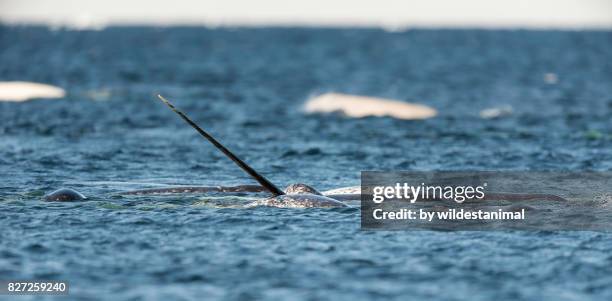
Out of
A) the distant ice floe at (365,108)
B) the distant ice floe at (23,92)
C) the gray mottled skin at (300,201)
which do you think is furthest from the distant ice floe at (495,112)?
the gray mottled skin at (300,201)

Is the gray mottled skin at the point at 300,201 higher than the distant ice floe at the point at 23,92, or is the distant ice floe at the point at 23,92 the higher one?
the distant ice floe at the point at 23,92

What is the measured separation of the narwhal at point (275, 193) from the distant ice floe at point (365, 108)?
2510 centimetres

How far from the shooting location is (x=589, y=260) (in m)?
20.7

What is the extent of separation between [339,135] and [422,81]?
1694 inches

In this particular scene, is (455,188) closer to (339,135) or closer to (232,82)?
(339,135)

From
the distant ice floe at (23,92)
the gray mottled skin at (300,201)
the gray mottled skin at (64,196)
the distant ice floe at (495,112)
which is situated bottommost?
the gray mottled skin at (300,201)

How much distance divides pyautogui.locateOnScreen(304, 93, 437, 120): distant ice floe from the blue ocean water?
154 cm

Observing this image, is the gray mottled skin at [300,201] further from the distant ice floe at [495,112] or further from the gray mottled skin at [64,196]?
the distant ice floe at [495,112]

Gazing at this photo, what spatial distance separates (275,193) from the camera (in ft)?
85.9

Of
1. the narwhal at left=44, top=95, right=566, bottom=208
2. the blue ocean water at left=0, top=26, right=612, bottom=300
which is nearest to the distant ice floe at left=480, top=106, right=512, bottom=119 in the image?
the blue ocean water at left=0, top=26, right=612, bottom=300

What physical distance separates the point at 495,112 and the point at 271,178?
86.8 ft

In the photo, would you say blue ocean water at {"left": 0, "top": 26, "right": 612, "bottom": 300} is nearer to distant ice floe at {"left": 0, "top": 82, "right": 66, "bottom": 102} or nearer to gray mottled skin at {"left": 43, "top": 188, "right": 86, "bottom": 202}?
gray mottled skin at {"left": 43, "top": 188, "right": 86, "bottom": 202}

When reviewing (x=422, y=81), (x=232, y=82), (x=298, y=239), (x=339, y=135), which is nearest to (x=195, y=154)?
(x=339, y=135)

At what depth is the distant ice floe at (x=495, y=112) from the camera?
182 ft
